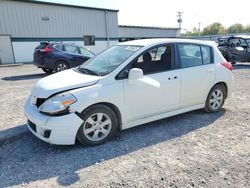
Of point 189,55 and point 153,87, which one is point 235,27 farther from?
point 153,87

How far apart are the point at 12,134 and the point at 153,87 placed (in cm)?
265

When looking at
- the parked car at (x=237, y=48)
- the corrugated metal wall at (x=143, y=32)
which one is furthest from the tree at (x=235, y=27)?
the parked car at (x=237, y=48)

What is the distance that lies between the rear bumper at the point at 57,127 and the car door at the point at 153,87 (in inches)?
37.6

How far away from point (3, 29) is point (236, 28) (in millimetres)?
96145

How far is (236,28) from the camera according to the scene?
9450 centimetres

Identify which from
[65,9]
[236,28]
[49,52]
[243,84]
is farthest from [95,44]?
[236,28]

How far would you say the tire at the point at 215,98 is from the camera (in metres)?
5.10

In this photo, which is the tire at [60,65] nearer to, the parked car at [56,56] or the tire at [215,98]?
the parked car at [56,56]

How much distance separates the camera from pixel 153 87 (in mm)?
4109

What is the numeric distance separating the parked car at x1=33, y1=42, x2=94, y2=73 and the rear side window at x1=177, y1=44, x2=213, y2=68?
25.1 ft

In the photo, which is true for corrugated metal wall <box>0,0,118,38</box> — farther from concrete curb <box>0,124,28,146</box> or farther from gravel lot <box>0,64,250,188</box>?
concrete curb <box>0,124,28,146</box>

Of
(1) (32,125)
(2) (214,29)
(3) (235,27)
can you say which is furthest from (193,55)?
(3) (235,27)

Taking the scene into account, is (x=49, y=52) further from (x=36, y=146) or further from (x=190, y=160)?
(x=190, y=160)

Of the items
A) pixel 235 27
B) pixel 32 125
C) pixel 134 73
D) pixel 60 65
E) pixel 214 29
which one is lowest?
pixel 32 125
